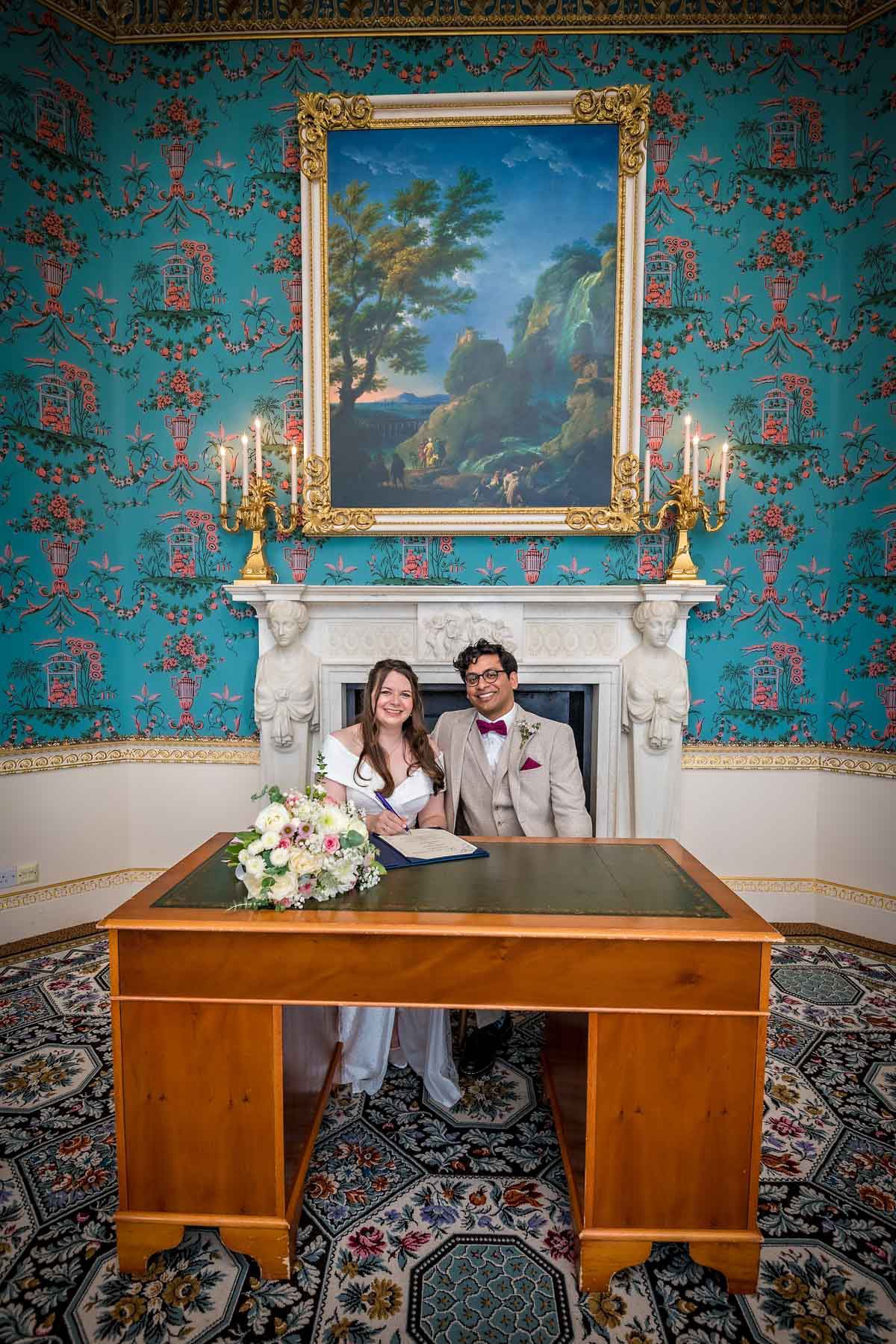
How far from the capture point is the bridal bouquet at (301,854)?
179 cm

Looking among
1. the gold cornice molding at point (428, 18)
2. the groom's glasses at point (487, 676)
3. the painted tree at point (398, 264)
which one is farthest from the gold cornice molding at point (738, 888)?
the gold cornice molding at point (428, 18)

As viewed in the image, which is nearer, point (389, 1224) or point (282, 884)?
point (282, 884)

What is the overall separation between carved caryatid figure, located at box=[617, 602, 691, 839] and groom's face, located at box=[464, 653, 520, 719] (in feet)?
3.85

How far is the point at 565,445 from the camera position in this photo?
389 centimetres

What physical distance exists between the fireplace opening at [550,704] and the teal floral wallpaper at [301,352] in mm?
623

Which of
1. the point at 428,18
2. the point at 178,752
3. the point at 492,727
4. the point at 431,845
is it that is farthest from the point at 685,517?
the point at 178,752

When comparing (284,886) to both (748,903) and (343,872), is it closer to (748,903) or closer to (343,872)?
(343,872)

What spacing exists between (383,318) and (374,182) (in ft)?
2.32

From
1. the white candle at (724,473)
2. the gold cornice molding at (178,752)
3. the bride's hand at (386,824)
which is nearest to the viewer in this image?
the bride's hand at (386,824)

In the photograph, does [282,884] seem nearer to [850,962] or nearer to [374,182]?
[850,962]

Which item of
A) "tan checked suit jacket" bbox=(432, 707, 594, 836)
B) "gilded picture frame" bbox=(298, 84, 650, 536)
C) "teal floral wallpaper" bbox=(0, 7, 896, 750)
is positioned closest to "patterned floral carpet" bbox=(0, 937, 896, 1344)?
"tan checked suit jacket" bbox=(432, 707, 594, 836)

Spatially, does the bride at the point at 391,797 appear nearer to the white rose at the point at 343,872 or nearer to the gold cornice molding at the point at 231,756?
the white rose at the point at 343,872

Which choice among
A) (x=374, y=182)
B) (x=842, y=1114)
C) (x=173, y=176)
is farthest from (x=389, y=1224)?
(x=173, y=176)

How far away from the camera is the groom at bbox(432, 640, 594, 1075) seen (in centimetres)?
292
